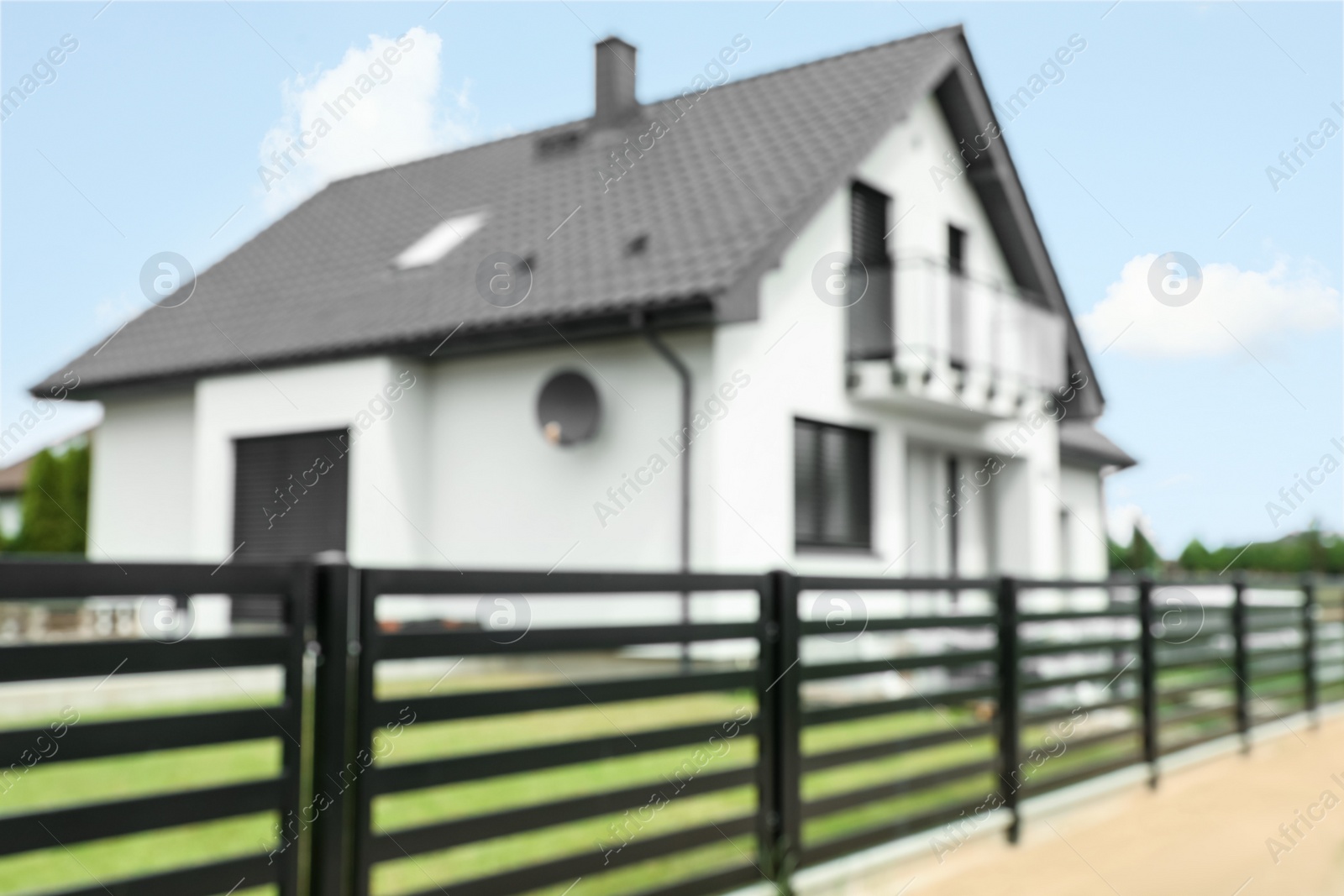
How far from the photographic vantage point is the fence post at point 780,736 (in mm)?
4395

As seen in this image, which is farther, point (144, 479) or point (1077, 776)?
point (144, 479)

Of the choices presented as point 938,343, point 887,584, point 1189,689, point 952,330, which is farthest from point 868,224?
point 887,584

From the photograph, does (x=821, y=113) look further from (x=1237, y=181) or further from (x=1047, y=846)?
(x=1047, y=846)

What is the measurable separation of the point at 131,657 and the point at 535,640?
49.2 inches

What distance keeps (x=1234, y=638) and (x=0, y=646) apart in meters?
9.33

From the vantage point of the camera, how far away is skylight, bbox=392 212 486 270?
13961mm

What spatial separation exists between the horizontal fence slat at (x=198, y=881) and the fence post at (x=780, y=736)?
207 centimetres

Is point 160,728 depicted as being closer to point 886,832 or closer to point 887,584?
point 886,832

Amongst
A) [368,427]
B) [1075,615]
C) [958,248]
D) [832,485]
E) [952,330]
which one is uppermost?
[958,248]

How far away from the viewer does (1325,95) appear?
371 inches

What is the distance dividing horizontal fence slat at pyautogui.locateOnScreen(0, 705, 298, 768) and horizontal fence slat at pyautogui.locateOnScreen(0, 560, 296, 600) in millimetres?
283

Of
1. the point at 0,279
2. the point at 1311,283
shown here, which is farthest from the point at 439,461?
the point at 1311,283

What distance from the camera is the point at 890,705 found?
5.24m

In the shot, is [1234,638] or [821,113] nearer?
[1234,638]
